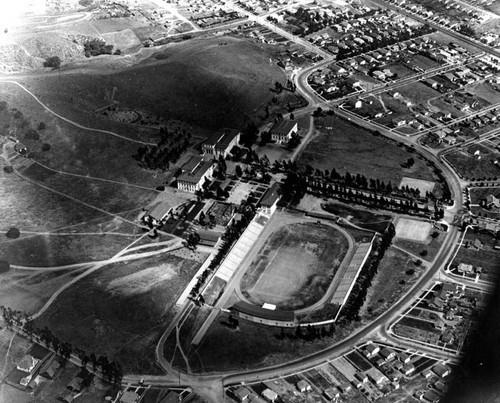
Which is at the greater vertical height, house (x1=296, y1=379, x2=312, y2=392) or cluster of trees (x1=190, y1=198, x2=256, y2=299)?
house (x1=296, y1=379, x2=312, y2=392)

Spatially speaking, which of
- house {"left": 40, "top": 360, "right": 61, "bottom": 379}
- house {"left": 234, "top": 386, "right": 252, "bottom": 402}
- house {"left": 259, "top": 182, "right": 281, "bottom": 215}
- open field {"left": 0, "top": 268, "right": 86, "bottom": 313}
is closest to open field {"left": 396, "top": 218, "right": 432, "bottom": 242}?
house {"left": 259, "top": 182, "right": 281, "bottom": 215}

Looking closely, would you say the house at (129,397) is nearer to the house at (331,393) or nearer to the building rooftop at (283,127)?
the house at (331,393)

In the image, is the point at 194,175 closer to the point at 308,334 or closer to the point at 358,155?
the point at 358,155

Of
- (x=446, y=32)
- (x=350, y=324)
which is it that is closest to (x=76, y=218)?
(x=350, y=324)

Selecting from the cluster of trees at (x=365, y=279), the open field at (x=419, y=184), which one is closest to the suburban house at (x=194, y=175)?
the cluster of trees at (x=365, y=279)

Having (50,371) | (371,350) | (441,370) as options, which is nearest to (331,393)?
(371,350)

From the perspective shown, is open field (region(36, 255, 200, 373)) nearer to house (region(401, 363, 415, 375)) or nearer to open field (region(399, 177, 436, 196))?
house (region(401, 363, 415, 375))
